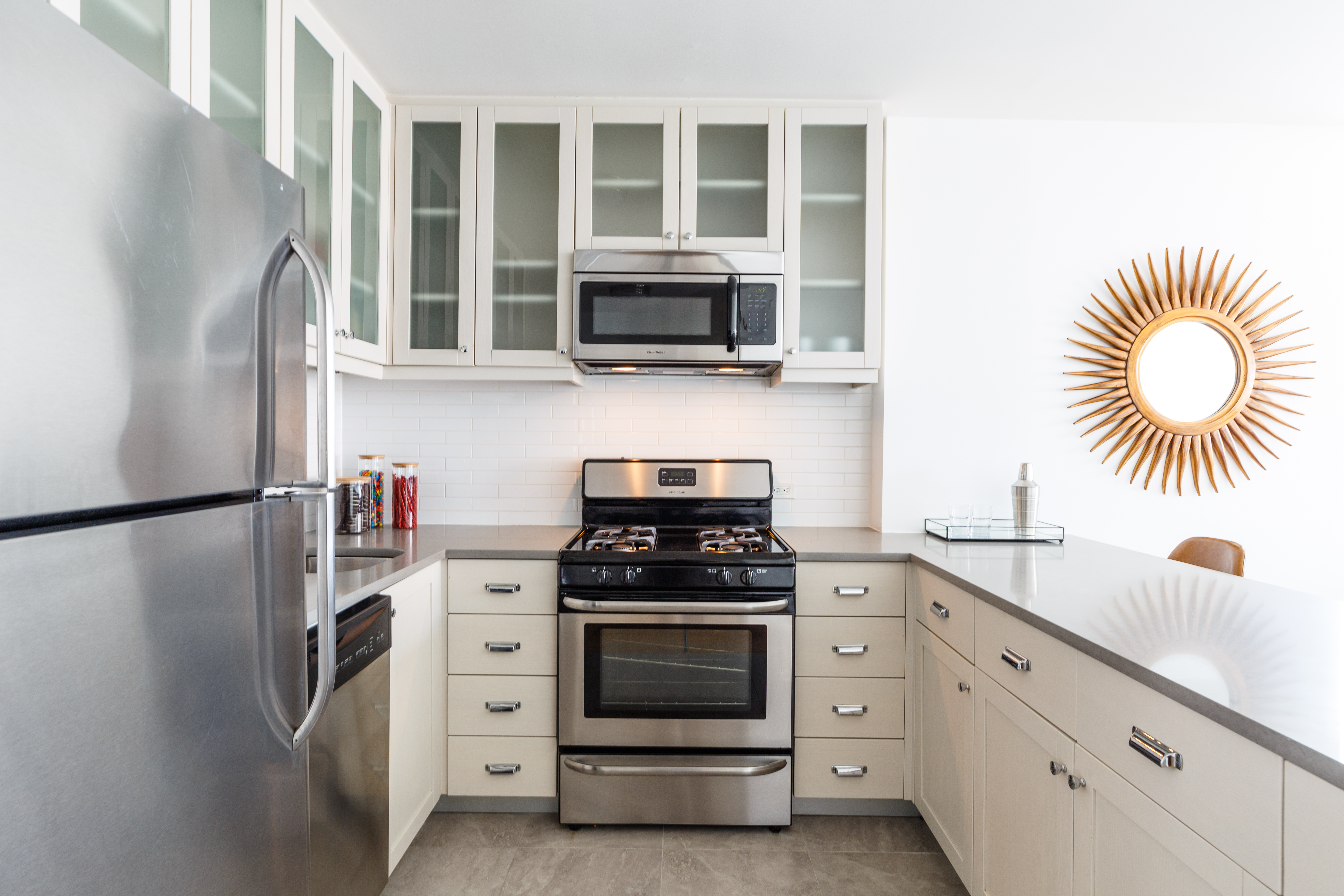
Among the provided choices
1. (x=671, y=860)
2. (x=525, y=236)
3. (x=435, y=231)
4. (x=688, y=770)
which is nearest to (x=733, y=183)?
(x=525, y=236)

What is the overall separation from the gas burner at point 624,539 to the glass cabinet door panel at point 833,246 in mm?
901

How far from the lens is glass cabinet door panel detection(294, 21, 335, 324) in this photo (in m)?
1.83

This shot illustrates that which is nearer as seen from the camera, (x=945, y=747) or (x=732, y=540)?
(x=945, y=747)

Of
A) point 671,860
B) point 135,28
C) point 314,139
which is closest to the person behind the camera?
point 135,28

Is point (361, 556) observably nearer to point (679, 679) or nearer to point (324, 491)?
point (679, 679)

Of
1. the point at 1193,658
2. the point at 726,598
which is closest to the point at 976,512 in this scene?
the point at 726,598

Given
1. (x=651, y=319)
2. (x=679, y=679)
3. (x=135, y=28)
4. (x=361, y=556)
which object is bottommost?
(x=679, y=679)

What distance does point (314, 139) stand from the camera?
1.92 meters

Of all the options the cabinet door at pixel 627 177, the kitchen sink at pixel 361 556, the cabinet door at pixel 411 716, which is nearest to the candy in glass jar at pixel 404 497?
the kitchen sink at pixel 361 556

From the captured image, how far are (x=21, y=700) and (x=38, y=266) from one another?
37 centimetres

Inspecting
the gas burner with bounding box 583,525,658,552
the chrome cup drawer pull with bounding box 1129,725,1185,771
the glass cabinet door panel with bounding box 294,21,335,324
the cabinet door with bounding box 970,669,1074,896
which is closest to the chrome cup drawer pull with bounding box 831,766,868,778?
the cabinet door with bounding box 970,669,1074,896

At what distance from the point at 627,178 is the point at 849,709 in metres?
2.00

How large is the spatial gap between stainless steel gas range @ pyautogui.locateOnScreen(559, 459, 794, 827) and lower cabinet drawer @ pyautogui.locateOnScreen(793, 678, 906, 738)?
0.21 feet

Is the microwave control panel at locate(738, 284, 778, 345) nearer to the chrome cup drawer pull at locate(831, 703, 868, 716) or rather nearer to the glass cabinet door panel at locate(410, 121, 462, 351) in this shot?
the glass cabinet door panel at locate(410, 121, 462, 351)
